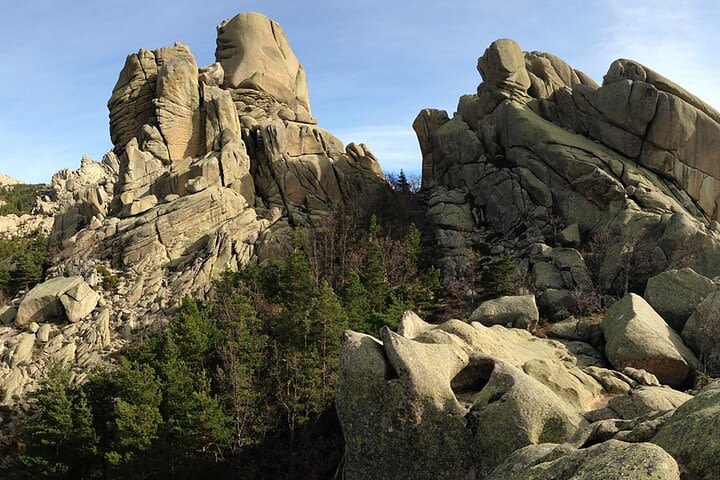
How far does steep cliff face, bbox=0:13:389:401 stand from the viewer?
51406 millimetres

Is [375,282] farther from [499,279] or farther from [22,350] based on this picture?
[22,350]

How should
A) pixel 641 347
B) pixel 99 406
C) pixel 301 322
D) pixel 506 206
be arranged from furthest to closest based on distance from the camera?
pixel 506 206, pixel 301 322, pixel 99 406, pixel 641 347

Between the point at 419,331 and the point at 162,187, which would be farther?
the point at 162,187

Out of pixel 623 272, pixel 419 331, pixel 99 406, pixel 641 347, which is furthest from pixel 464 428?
pixel 623 272

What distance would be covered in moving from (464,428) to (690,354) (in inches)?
919

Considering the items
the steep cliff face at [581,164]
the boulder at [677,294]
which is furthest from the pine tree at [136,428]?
the boulder at [677,294]

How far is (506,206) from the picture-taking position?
6862 cm

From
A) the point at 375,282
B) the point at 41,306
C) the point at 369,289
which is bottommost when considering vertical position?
the point at 369,289

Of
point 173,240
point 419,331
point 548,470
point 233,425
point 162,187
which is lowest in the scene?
point 233,425

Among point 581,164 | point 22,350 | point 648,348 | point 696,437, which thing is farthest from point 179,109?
point 696,437

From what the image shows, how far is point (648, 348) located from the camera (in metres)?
30.9

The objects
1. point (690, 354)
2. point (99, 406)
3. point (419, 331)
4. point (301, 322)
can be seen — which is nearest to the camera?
point (419, 331)

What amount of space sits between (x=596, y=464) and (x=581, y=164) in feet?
199

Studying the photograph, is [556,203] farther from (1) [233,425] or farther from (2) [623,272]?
(1) [233,425]
